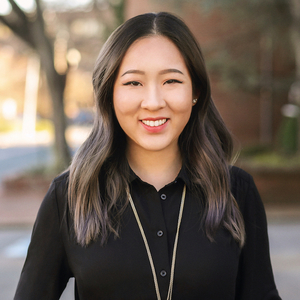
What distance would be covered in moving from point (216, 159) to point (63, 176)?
68 cm

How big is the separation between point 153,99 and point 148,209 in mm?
444

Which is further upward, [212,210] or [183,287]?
[212,210]

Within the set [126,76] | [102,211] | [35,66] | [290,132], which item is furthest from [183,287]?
[35,66]

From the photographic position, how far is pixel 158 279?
56.2 inches

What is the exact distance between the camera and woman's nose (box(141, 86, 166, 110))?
144cm

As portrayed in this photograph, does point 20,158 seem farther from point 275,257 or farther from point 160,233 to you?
point 160,233

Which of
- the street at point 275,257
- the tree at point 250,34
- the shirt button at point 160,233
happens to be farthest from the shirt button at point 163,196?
the tree at point 250,34

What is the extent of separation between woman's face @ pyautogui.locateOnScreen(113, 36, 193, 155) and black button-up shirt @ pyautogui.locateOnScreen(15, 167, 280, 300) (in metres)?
0.23

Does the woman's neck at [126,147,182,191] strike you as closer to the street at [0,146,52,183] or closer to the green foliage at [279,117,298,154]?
the green foliage at [279,117,298,154]

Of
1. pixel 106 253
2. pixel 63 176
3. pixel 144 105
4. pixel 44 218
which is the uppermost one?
pixel 144 105

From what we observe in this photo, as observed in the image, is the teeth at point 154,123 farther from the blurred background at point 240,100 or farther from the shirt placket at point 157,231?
the blurred background at point 240,100

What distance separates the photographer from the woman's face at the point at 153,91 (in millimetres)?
1448

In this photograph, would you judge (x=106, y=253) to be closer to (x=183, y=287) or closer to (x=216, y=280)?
(x=183, y=287)

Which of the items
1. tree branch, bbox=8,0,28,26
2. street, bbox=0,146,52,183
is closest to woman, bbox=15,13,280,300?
tree branch, bbox=8,0,28,26
